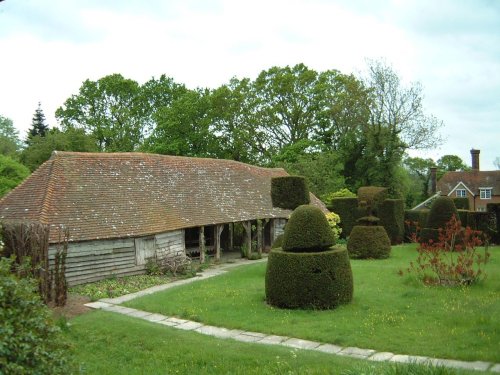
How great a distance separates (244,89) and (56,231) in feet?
103

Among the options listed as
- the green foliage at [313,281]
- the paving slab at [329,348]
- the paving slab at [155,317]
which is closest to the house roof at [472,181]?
the green foliage at [313,281]

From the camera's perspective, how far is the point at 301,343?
384 inches

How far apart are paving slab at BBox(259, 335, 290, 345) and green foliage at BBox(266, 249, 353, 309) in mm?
2385

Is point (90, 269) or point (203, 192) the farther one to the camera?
point (203, 192)

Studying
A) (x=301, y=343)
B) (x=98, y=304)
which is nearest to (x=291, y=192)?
(x=98, y=304)

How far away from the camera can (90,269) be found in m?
17.8

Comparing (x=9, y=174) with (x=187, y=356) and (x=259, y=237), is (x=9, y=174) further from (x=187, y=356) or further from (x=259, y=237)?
(x=187, y=356)

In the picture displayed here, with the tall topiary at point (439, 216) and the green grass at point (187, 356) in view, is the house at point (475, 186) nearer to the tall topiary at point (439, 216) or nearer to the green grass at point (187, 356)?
the tall topiary at point (439, 216)

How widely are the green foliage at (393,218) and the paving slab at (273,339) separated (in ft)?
69.1

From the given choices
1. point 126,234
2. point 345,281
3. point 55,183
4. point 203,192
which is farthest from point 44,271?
point 203,192

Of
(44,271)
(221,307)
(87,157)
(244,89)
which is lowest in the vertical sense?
(221,307)

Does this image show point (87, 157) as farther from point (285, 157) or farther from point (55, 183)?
point (285, 157)

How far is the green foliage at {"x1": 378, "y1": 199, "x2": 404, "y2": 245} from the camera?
97.7ft

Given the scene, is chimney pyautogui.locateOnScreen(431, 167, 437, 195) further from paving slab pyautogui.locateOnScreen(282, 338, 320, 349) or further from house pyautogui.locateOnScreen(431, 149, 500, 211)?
paving slab pyautogui.locateOnScreen(282, 338, 320, 349)
